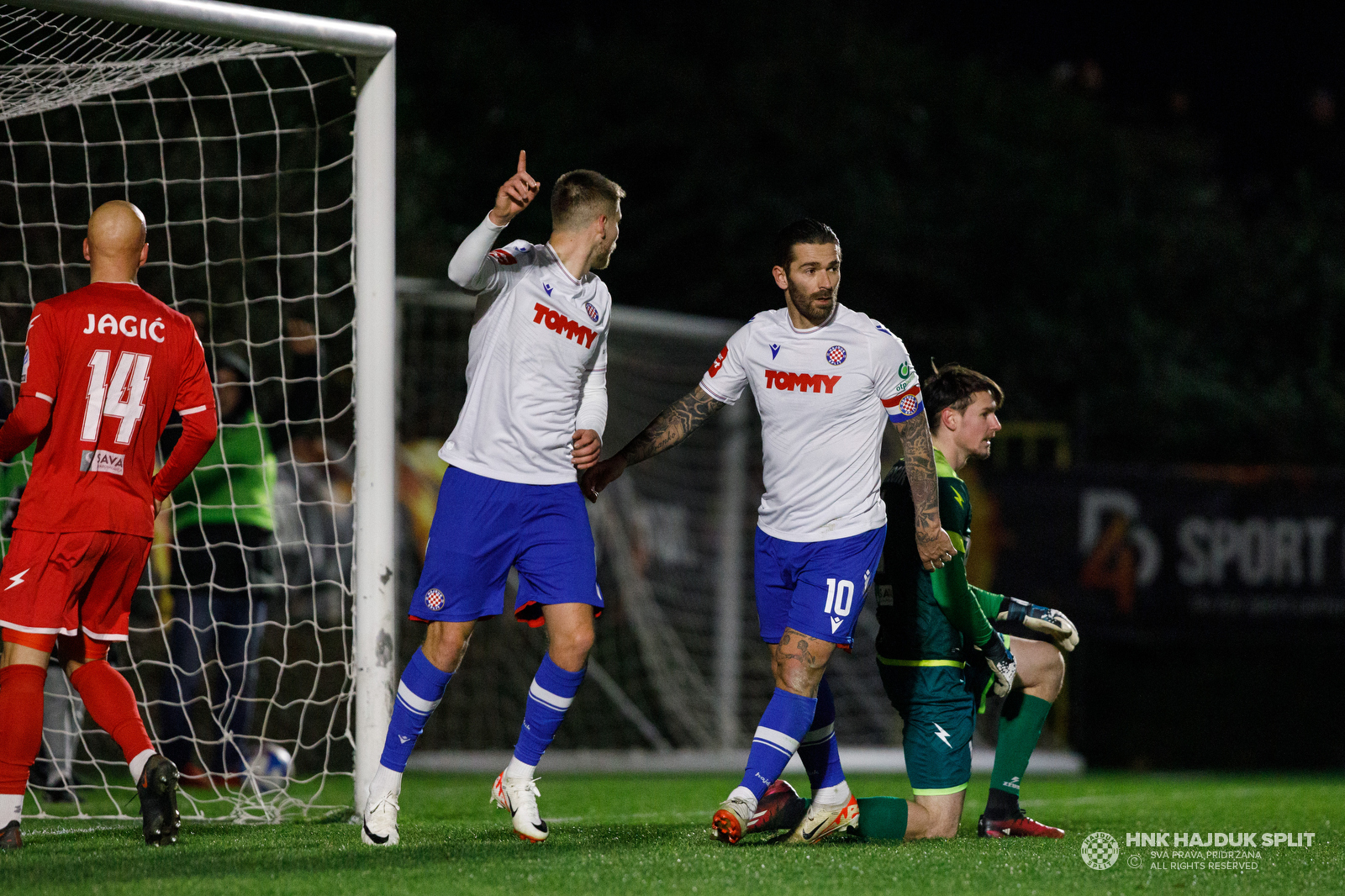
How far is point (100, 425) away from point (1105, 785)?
6821 mm

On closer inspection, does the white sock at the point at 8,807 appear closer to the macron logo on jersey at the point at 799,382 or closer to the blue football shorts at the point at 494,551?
the blue football shorts at the point at 494,551

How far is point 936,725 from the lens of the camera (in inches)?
202

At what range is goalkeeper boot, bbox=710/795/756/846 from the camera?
4.52m

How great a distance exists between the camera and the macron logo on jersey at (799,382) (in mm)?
4809

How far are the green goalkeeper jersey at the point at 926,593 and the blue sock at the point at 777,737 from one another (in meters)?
0.61

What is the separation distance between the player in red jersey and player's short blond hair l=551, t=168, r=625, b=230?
1.23 metres

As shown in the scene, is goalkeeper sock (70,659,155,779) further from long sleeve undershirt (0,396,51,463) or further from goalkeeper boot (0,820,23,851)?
long sleeve undershirt (0,396,51,463)

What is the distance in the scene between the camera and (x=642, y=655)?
1109 cm

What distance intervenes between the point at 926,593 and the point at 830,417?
2.47 ft

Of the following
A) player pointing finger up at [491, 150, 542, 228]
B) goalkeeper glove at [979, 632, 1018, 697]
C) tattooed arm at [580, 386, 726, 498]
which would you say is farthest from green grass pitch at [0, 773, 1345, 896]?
player pointing finger up at [491, 150, 542, 228]

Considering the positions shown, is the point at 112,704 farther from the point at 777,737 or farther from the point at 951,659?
the point at 951,659

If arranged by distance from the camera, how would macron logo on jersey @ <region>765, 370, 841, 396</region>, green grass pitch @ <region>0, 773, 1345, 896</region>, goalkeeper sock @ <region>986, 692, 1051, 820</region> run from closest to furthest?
1. green grass pitch @ <region>0, 773, 1345, 896</region>
2. macron logo on jersey @ <region>765, 370, 841, 396</region>
3. goalkeeper sock @ <region>986, 692, 1051, 820</region>

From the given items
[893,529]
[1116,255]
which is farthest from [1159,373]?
[893,529]

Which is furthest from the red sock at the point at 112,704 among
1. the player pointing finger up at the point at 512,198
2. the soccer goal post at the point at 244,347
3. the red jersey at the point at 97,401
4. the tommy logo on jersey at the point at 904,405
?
the tommy logo on jersey at the point at 904,405
